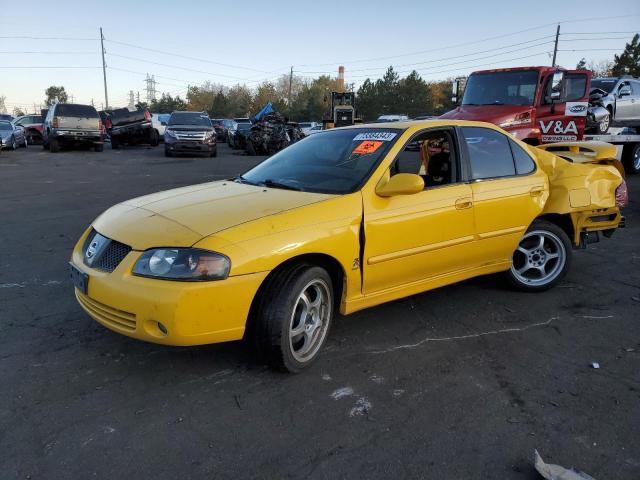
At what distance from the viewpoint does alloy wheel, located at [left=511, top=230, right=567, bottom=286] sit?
4.83 metres

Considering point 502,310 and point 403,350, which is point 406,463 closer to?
point 403,350

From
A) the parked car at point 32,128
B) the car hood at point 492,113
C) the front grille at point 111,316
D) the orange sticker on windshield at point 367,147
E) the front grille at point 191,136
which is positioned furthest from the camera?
the parked car at point 32,128

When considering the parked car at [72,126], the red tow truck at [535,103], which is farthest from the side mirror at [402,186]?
the parked car at [72,126]

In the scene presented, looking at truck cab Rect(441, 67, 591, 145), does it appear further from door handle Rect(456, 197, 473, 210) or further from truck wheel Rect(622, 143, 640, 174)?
door handle Rect(456, 197, 473, 210)

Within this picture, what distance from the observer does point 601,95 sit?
1245cm

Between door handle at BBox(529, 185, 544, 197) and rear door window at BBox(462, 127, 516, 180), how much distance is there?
0.24m

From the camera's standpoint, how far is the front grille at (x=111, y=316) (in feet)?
9.61

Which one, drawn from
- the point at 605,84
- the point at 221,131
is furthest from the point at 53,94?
the point at 605,84

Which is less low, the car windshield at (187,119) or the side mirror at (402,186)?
the car windshield at (187,119)

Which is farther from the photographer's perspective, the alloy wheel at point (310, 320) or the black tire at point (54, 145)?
the black tire at point (54, 145)

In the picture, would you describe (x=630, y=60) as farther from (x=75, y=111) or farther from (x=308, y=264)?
(x=308, y=264)

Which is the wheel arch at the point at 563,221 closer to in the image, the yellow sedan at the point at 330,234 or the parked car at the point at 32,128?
→ the yellow sedan at the point at 330,234

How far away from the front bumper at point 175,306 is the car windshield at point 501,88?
29.7ft

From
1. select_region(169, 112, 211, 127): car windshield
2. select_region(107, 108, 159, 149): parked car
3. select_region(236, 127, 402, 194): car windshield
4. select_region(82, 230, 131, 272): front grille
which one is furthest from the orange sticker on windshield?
select_region(107, 108, 159, 149): parked car
